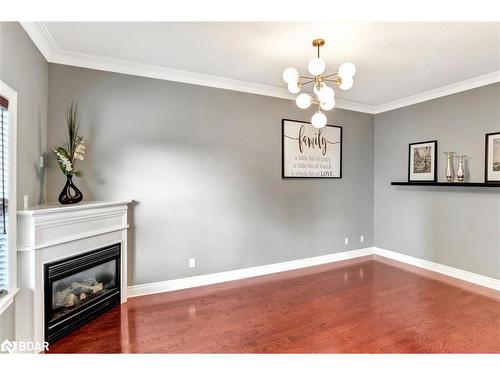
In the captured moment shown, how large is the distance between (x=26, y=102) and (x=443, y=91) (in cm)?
499

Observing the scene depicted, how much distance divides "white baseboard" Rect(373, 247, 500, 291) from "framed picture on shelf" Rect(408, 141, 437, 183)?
4.20 feet

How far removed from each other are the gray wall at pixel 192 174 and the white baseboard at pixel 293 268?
9 cm

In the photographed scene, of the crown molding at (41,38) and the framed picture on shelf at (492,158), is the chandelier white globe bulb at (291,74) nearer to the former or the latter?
the crown molding at (41,38)

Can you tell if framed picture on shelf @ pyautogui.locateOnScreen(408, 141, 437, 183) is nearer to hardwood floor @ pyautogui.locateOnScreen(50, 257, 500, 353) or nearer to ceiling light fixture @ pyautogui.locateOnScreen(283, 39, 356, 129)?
hardwood floor @ pyautogui.locateOnScreen(50, 257, 500, 353)

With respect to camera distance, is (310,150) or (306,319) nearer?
(306,319)

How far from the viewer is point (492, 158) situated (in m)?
3.29

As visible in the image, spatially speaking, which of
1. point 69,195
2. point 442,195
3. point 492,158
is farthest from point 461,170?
point 69,195

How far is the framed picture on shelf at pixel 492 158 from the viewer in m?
3.24

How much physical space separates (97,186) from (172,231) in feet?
3.24

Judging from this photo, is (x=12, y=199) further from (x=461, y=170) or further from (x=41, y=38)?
(x=461, y=170)

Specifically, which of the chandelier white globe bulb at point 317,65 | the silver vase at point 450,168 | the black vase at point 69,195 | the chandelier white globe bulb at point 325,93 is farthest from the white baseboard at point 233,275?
the chandelier white globe bulb at point 317,65
